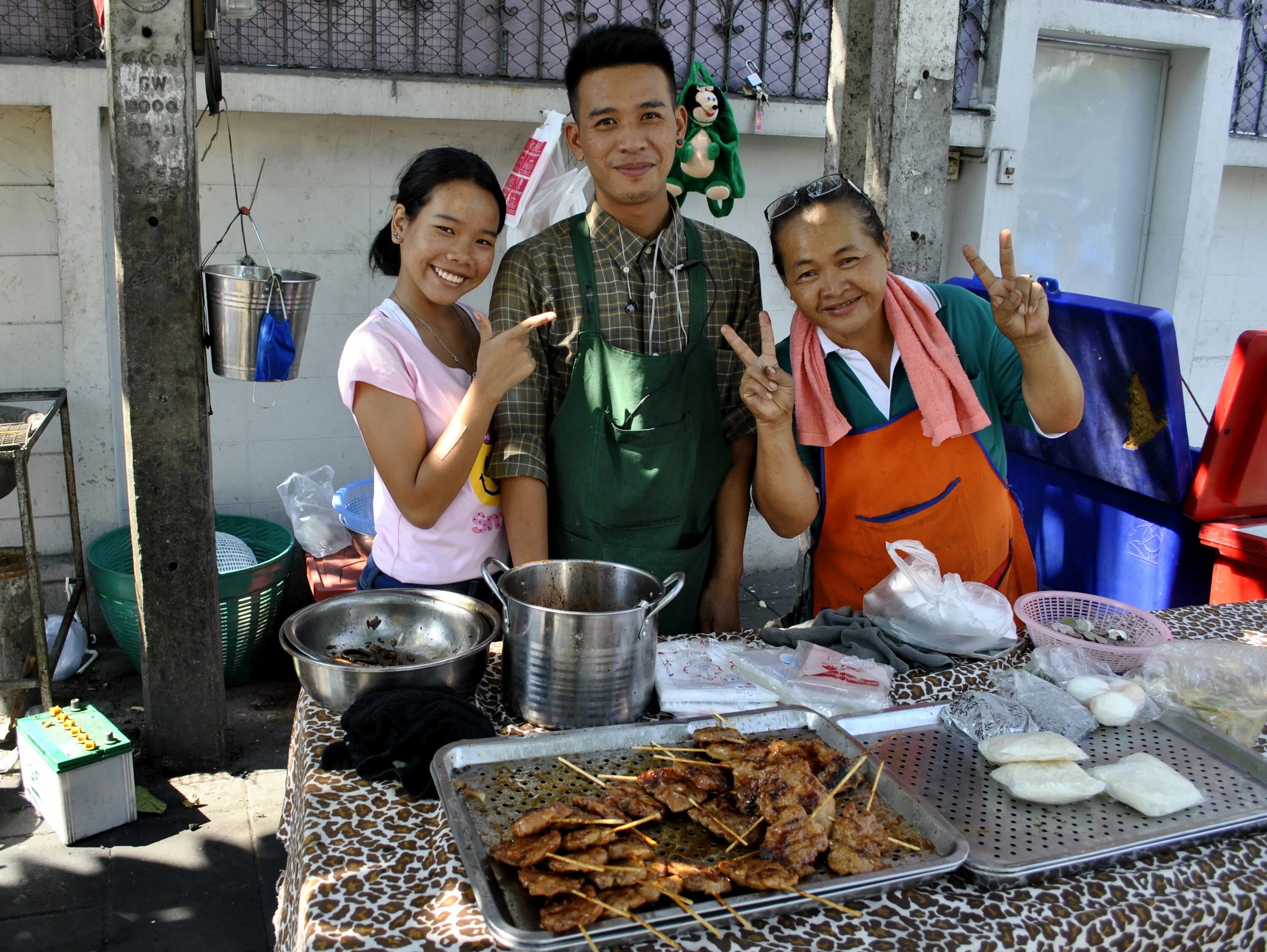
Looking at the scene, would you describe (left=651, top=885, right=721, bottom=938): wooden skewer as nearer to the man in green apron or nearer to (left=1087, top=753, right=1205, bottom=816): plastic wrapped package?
(left=1087, top=753, right=1205, bottom=816): plastic wrapped package

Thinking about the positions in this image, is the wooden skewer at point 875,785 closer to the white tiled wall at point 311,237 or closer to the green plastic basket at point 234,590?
the green plastic basket at point 234,590

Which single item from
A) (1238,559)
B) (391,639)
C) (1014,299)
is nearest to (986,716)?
(1014,299)

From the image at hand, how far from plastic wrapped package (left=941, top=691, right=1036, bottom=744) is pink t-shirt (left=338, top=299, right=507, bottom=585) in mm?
1163

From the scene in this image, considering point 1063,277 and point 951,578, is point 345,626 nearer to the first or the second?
point 951,578

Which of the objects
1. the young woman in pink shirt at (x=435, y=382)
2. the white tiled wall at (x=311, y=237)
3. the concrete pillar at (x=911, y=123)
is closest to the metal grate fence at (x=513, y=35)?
the white tiled wall at (x=311, y=237)

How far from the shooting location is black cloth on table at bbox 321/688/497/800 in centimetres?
163

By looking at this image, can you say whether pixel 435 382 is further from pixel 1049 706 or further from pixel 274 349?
pixel 1049 706

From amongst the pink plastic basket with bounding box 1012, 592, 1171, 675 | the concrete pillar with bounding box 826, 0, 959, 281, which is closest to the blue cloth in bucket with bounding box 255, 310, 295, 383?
the concrete pillar with bounding box 826, 0, 959, 281

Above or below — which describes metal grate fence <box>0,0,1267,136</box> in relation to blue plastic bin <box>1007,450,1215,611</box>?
Answer: above

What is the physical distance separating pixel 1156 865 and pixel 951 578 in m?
0.88

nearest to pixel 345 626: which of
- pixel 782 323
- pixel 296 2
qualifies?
pixel 296 2

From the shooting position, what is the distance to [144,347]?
3473 mm

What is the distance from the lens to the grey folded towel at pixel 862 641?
7.08ft

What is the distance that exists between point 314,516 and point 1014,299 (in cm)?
352
